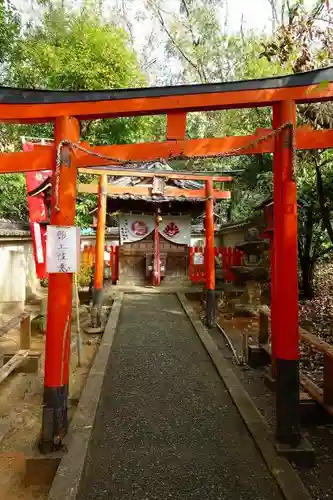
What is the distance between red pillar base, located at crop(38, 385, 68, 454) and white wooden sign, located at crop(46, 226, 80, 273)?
1294 millimetres

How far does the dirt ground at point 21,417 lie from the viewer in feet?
12.1

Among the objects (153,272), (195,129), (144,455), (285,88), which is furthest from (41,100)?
(195,129)

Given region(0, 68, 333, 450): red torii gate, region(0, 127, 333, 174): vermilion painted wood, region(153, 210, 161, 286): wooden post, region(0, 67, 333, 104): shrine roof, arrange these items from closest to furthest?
1. region(0, 68, 333, 450): red torii gate
2. region(0, 67, 333, 104): shrine roof
3. region(0, 127, 333, 174): vermilion painted wood
4. region(153, 210, 161, 286): wooden post

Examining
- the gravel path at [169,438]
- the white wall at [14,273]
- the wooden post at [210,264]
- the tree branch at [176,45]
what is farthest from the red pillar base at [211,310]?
the tree branch at [176,45]

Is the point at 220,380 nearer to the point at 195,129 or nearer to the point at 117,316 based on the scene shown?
the point at 117,316

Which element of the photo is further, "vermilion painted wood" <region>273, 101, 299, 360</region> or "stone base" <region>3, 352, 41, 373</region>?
"stone base" <region>3, 352, 41, 373</region>

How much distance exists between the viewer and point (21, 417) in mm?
5266

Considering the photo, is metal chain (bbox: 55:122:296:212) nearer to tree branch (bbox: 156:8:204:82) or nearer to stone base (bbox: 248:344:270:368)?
stone base (bbox: 248:344:270:368)

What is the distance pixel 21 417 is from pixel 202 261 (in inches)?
417

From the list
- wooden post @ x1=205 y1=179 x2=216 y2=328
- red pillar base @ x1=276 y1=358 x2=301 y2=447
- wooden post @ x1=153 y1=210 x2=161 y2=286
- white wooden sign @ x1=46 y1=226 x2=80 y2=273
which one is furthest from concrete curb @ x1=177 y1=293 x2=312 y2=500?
wooden post @ x1=153 y1=210 x2=161 y2=286

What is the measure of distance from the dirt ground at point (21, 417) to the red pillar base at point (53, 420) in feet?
0.67

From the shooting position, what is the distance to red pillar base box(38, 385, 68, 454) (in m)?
3.76

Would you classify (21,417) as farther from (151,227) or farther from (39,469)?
(151,227)

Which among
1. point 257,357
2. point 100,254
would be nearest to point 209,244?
point 100,254
